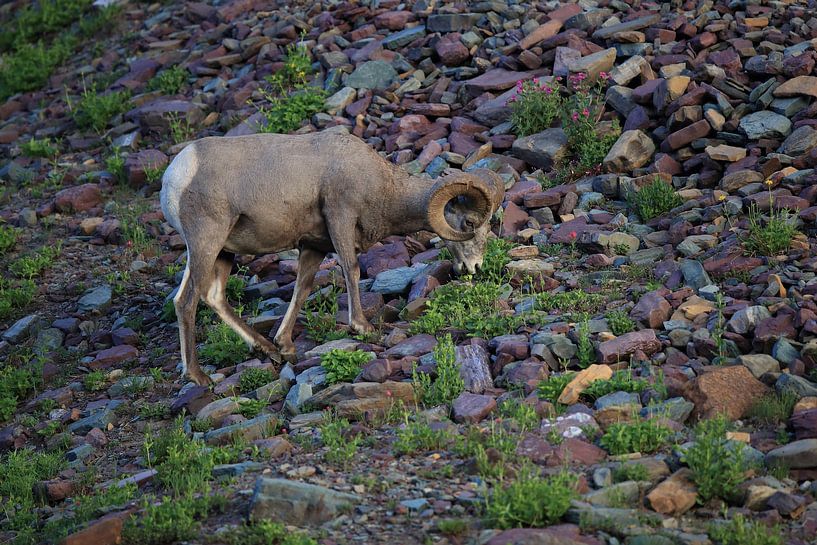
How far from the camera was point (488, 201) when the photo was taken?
10.1 m

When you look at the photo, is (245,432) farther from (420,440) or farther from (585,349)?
(585,349)

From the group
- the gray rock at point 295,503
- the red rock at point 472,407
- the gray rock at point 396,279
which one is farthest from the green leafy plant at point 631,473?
the gray rock at point 396,279

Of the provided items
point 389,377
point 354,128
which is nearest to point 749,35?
point 354,128

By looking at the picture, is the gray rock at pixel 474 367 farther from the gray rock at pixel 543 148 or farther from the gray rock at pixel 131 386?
the gray rock at pixel 543 148

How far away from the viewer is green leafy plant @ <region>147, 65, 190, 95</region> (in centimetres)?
1730

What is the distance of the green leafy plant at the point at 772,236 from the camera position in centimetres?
994

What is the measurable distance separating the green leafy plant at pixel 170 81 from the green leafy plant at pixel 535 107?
250 inches

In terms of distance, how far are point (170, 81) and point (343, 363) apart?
32.1 ft

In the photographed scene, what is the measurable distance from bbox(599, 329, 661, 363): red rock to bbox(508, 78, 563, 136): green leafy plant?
546 centimetres

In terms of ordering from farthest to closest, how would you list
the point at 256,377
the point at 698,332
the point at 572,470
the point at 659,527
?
the point at 256,377 < the point at 698,332 < the point at 572,470 < the point at 659,527

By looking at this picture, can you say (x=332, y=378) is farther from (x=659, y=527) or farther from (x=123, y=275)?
(x=123, y=275)

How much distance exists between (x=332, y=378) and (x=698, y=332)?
3056mm

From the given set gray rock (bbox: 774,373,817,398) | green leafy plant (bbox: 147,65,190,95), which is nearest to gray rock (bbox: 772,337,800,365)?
gray rock (bbox: 774,373,817,398)

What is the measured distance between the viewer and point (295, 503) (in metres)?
6.54
